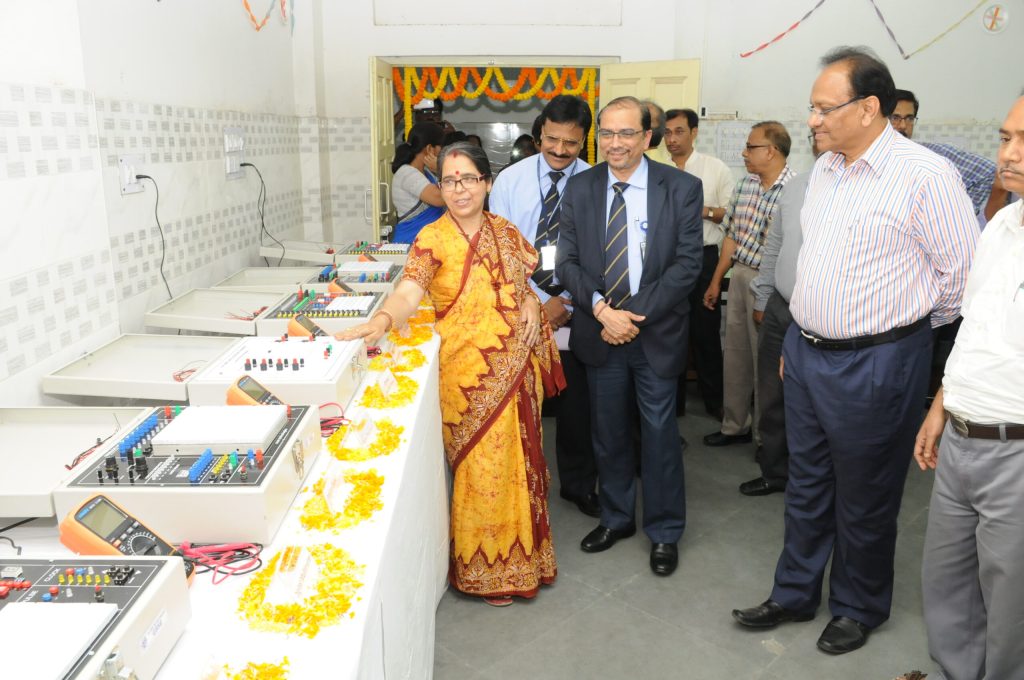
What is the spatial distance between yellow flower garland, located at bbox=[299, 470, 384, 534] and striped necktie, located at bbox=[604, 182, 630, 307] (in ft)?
4.27

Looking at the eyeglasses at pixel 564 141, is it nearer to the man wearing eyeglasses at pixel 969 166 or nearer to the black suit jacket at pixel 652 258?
the black suit jacket at pixel 652 258

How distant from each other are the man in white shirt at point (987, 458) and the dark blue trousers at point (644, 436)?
89 centimetres

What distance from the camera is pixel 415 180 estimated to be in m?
4.52

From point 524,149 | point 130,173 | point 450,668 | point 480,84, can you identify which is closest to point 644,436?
point 450,668

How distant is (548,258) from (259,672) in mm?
2094

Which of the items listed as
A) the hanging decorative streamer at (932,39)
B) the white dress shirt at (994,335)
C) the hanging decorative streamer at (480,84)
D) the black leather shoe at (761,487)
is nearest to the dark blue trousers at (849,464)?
the white dress shirt at (994,335)

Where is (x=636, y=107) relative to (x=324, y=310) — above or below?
above

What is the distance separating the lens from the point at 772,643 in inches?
94.9

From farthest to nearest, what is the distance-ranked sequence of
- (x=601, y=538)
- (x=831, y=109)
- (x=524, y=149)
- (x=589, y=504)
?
(x=524, y=149)
(x=589, y=504)
(x=601, y=538)
(x=831, y=109)

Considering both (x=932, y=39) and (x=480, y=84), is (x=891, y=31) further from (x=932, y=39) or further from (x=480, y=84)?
(x=480, y=84)

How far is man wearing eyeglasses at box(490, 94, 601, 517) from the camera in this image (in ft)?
9.82

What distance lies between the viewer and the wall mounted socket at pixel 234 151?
3.50 metres

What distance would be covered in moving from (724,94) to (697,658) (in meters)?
4.15

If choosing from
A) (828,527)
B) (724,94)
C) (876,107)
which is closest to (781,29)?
(724,94)
